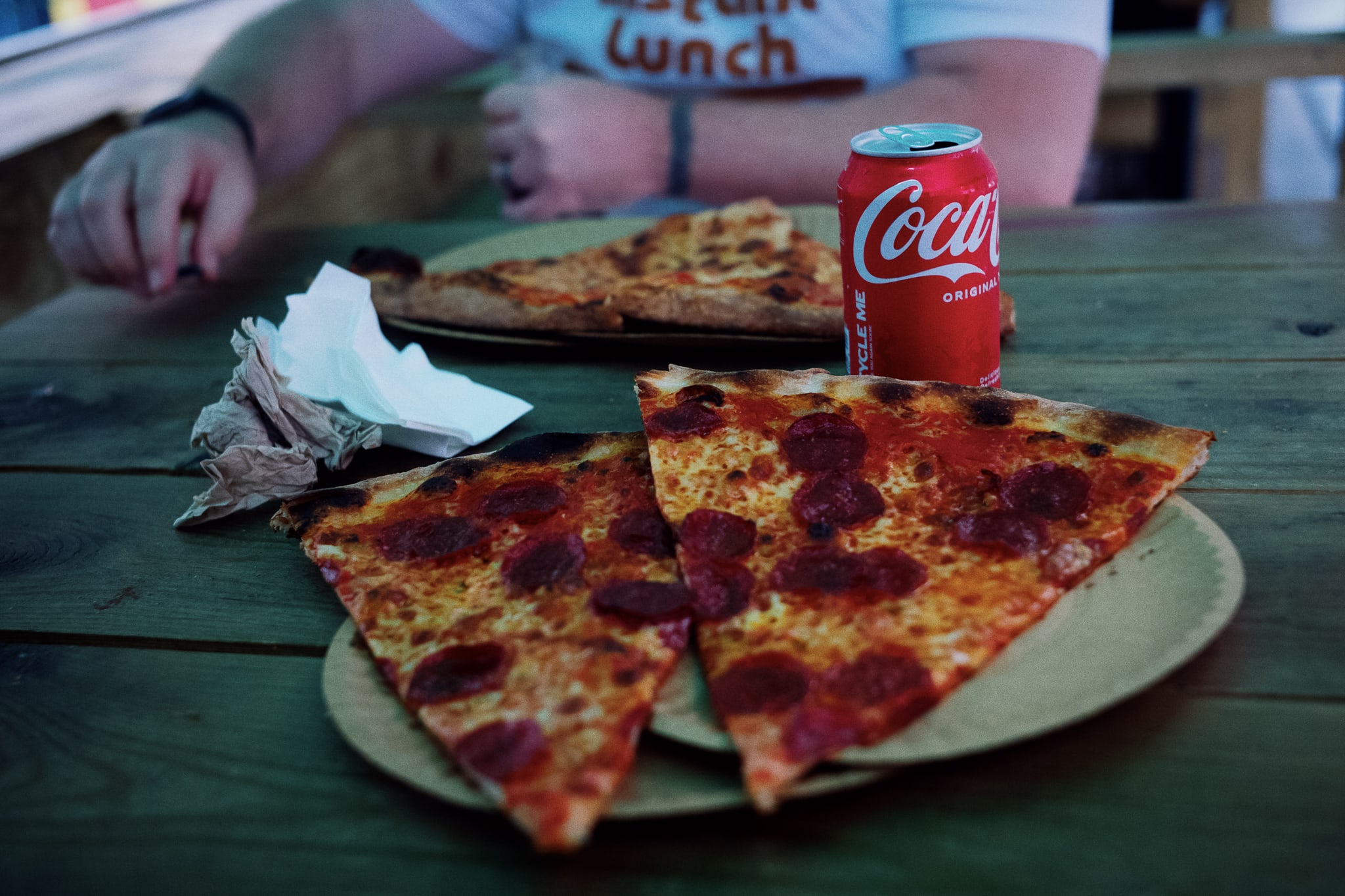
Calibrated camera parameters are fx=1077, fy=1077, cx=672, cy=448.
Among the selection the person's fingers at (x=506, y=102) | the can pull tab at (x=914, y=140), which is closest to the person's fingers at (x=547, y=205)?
the person's fingers at (x=506, y=102)

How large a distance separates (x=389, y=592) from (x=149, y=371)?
0.87 meters

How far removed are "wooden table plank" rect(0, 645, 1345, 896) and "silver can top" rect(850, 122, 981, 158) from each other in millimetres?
536

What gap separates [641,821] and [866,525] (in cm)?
33

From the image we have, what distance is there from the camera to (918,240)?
1020 mm

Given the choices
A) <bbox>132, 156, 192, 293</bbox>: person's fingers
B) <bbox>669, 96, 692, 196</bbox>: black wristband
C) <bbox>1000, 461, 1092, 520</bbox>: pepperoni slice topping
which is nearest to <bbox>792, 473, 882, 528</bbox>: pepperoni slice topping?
<bbox>1000, 461, 1092, 520</bbox>: pepperoni slice topping

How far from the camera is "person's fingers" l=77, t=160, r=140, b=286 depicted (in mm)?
1664

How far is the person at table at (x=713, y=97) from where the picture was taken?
6.60 feet

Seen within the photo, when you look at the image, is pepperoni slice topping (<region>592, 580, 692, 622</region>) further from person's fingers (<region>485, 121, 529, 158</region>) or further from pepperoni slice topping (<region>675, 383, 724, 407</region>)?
person's fingers (<region>485, 121, 529, 158</region>)

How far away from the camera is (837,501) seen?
2.97ft

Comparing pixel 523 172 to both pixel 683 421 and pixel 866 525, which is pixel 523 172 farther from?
pixel 866 525

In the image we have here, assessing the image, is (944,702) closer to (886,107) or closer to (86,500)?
(86,500)

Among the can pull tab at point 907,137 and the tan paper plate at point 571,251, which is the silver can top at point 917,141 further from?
the tan paper plate at point 571,251

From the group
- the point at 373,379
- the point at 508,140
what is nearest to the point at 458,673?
the point at 373,379

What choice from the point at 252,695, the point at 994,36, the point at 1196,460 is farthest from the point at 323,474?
the point at 994,36
